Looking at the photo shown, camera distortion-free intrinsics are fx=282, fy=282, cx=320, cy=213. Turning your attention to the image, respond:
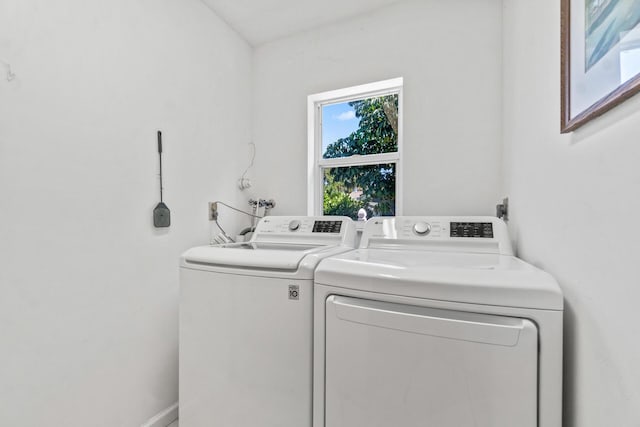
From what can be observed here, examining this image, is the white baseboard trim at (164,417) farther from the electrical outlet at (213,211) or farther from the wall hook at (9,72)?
the wall hook at (9,72)

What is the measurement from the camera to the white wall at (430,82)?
1.64 meters

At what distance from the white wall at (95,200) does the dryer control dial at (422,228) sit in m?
1.31

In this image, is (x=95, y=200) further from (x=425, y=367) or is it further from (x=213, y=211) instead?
(x=425, y=367)

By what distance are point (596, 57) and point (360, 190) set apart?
1.61 metres

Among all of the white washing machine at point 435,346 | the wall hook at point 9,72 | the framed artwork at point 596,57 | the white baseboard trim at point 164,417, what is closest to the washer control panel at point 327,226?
A: the white washing machine at point 435,346

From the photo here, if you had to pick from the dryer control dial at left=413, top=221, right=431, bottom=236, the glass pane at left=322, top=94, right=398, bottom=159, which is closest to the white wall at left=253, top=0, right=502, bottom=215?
the glass pane at left=322, top=94, right=398, bottom=159

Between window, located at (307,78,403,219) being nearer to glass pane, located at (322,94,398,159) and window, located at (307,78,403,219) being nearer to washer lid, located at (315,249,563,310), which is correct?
glass pane, located at (322,94,398,159)

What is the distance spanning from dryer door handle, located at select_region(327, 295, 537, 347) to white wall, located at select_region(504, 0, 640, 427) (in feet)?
0.49

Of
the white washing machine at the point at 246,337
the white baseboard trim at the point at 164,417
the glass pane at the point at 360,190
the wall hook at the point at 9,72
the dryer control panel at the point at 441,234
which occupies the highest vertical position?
the wall hook at the point at 9,72

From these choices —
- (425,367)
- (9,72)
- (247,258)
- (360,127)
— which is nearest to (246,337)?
(247,258)

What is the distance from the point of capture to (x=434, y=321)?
801mm

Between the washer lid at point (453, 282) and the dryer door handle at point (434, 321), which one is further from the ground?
the washer lid at point (453, 282)

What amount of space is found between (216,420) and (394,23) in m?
2.42

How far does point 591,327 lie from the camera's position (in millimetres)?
627
